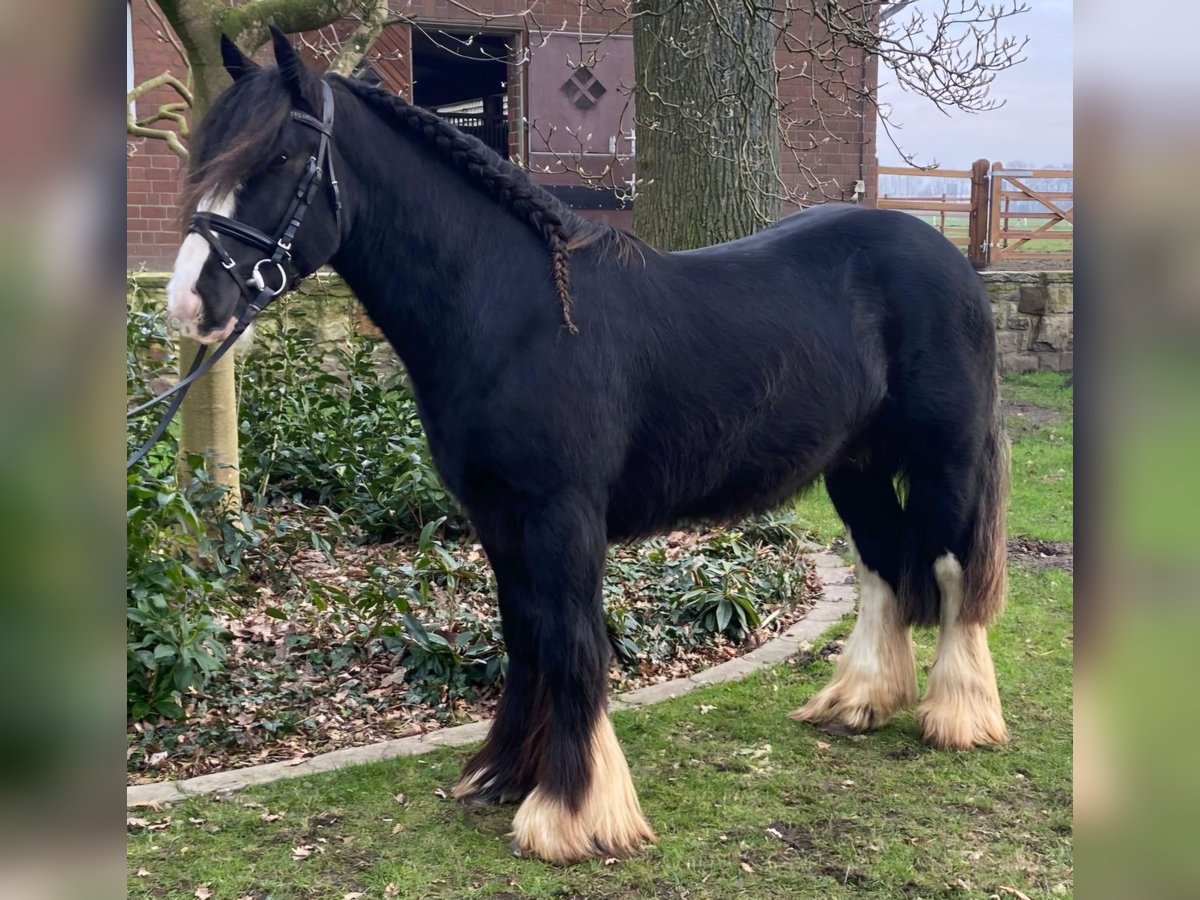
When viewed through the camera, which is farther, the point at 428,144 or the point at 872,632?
the point at 872,632

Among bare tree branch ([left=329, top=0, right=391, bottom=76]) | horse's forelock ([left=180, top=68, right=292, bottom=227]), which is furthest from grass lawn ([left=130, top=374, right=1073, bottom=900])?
bare tree branch ([left=329, top=0, right=391, bottom=76])

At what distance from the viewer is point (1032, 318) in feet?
35.7

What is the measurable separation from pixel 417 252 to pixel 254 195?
0.45 metres

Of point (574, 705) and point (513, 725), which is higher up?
point (574, 705)

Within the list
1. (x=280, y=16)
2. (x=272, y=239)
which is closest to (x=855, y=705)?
(x=272, y=239)

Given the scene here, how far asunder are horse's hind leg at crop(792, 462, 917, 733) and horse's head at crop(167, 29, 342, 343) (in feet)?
7.01

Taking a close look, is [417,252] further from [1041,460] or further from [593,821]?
[1041,460]

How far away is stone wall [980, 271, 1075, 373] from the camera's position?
10750 millimetres

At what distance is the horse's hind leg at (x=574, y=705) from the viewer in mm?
2732
